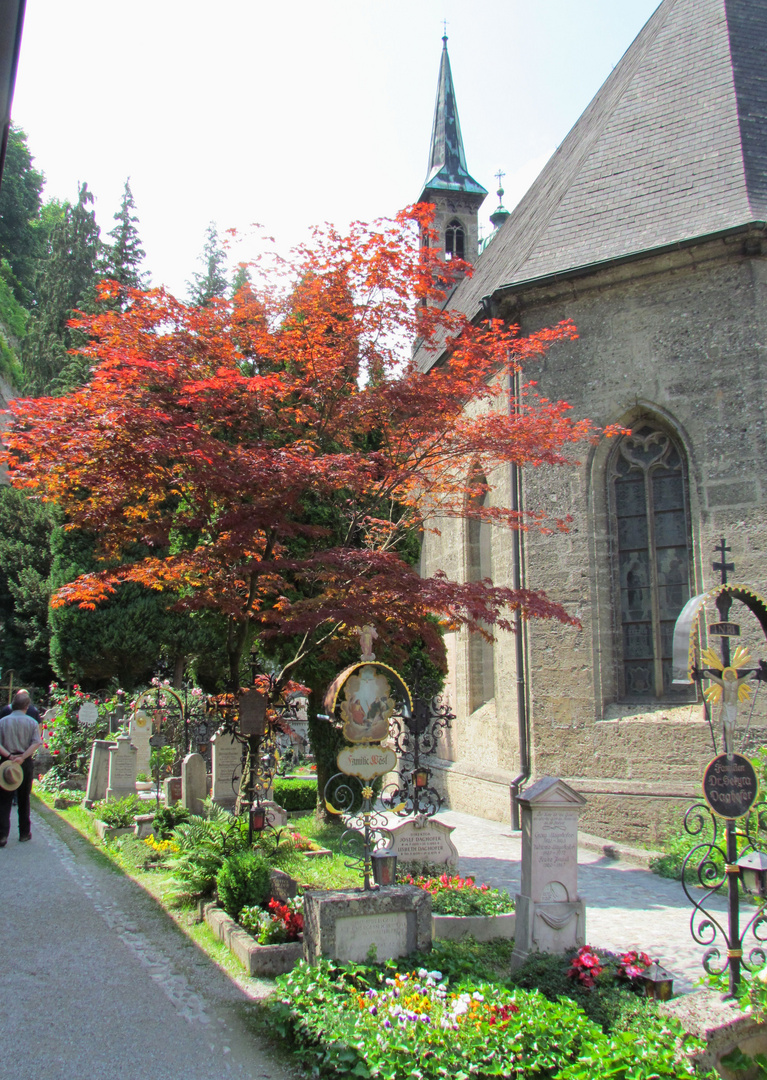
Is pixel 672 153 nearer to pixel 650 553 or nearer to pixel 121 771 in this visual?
pixel 650 553

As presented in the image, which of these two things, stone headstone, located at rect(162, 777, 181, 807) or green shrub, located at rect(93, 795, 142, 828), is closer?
green shrub, located at rect(93, 795, 142, 828)

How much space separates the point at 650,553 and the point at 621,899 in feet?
15.8

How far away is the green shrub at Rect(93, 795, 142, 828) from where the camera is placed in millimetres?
10469

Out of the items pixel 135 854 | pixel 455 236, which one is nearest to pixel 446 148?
pixel 455 236

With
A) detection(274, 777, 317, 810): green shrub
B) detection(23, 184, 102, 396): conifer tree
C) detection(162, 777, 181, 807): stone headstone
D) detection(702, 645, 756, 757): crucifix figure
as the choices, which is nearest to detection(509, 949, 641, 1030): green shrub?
detection(702, 645, 756, 757): crucifix figure

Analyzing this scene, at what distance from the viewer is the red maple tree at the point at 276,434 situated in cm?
691

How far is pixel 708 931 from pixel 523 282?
8844mm

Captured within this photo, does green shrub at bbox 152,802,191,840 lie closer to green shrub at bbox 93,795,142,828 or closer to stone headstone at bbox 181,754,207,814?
green shrub at bbox 93,795,142,828

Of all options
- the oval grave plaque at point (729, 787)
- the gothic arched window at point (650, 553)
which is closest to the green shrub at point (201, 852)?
the oval grave plaque at point (729, 787)

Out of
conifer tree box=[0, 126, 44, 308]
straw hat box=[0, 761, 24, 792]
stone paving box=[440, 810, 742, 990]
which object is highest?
conifer tree box=[0, 126, 44, 308]

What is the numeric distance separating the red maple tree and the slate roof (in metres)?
3.78

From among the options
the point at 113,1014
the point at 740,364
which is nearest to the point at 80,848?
the point at 113,1014

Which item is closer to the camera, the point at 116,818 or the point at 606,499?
the point at 116,818

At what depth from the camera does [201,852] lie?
23.8 ft
